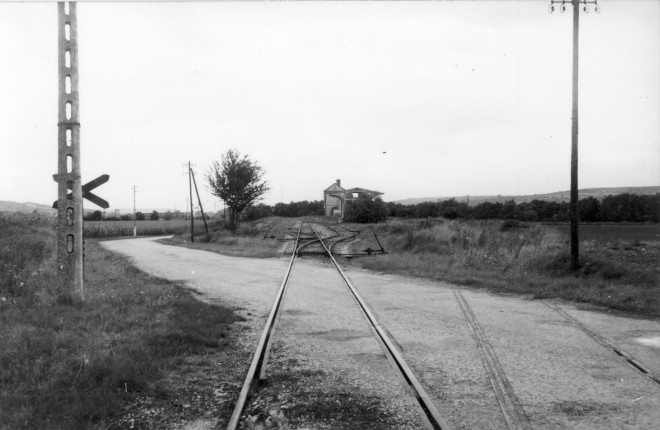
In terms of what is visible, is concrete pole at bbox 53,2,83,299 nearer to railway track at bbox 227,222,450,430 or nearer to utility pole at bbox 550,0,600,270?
railway track at bbox 227,222,450,430

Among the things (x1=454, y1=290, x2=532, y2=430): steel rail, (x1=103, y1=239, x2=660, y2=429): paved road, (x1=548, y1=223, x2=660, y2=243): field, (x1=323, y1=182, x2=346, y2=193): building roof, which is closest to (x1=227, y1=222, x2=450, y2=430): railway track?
(x1=103, y1=239, x2=660, y2=429): paved road

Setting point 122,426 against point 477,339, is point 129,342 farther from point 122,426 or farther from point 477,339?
point 477,339

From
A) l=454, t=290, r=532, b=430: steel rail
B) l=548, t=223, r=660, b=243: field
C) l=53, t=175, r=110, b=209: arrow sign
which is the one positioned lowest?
l=454, t=290, r=532, b=430: steel rail

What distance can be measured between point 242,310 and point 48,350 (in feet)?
12.6

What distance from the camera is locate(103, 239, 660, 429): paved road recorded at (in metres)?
4.20

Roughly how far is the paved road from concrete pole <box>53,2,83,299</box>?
10.2ft

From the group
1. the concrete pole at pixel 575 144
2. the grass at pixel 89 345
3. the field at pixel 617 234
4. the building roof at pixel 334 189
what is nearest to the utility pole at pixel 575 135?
the concrete pole at pixel 575 144

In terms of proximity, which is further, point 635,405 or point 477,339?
point 477,339

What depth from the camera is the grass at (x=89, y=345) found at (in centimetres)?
419

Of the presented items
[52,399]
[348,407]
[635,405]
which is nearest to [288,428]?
[348,407]

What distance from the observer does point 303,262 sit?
18141mm

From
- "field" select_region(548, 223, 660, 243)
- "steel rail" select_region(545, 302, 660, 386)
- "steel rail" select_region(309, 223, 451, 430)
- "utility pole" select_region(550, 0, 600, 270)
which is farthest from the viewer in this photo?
"field" select_region(548, 223, 660, 243)

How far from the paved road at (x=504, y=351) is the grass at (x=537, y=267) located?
3.71ft

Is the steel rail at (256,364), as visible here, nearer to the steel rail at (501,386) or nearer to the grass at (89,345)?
the grass at (89,345)
